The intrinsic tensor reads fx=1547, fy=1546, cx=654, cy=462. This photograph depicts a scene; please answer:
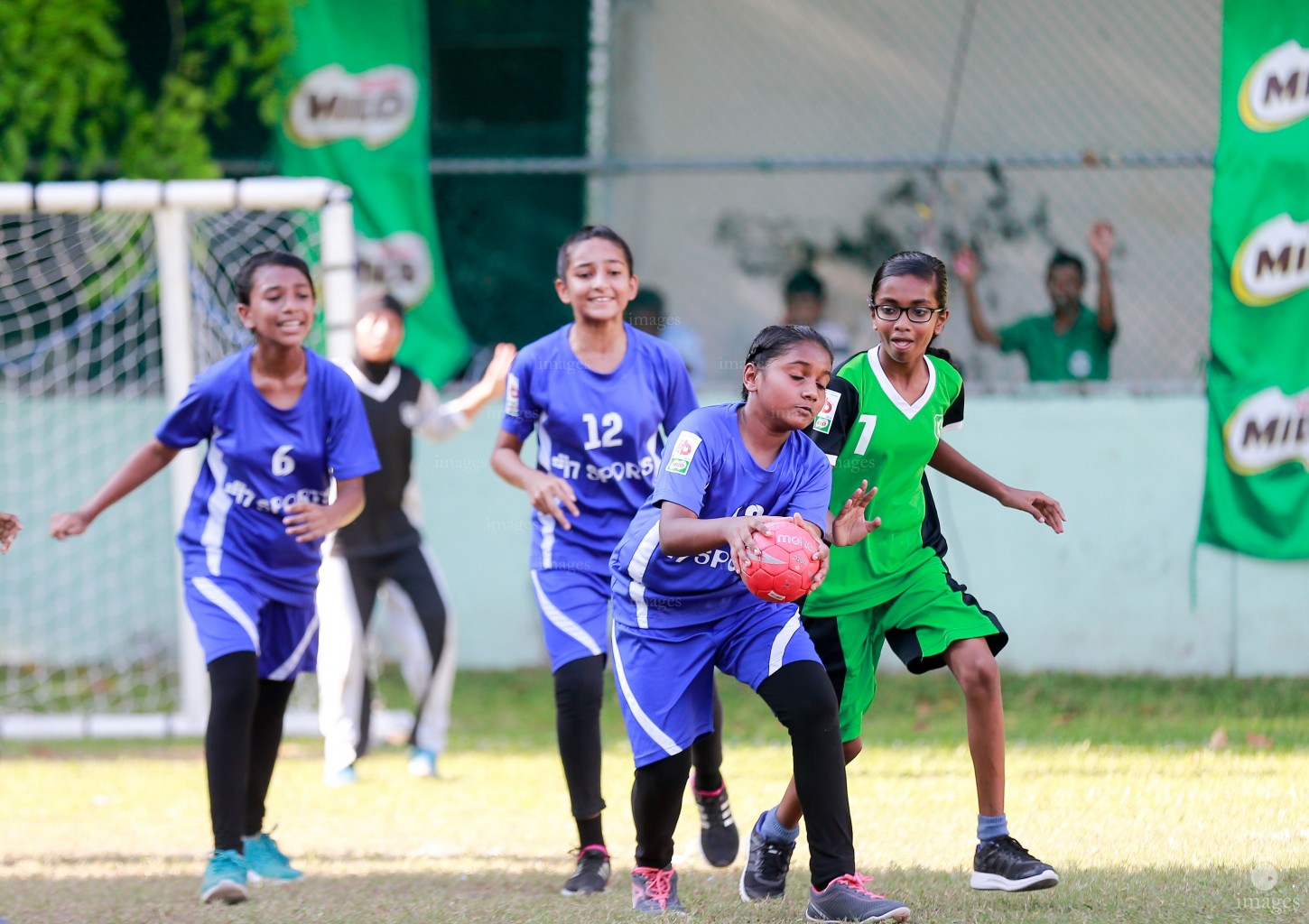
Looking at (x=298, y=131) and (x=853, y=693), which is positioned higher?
(x=298, y=131)

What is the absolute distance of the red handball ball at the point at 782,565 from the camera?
3824 millimetres

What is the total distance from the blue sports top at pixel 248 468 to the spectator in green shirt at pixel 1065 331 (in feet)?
18.6

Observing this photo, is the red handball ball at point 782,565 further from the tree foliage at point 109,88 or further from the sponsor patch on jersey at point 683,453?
the tree foliage at point 109,88

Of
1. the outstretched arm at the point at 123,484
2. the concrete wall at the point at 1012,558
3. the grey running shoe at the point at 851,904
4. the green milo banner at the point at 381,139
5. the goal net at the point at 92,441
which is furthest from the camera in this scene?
the green milo banner at the point at 381,139

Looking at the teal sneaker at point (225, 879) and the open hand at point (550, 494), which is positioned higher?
the open hand at point (550, 494)

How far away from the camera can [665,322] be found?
10.4 metres

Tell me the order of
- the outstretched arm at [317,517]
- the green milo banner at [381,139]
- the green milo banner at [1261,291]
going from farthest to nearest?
1. the green milo banner at [381,139]
2. the green milo banner at [1261,291]
3. the outstretched arm at [317,517]

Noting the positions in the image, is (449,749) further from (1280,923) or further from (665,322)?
(1280,923)

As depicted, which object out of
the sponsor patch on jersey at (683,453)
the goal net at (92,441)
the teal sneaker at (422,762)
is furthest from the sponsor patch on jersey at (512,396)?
the goal net at (92,441)

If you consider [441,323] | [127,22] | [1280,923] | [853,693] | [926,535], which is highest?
[127,22]

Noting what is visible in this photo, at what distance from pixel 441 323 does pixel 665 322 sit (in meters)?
1.50

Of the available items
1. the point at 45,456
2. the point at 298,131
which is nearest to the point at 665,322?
the point at 298,131

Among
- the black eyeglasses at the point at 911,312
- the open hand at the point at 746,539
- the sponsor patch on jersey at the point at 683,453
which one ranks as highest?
the black eyeglasses at the point at 911,312

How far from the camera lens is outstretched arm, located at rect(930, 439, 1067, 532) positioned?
473cm
